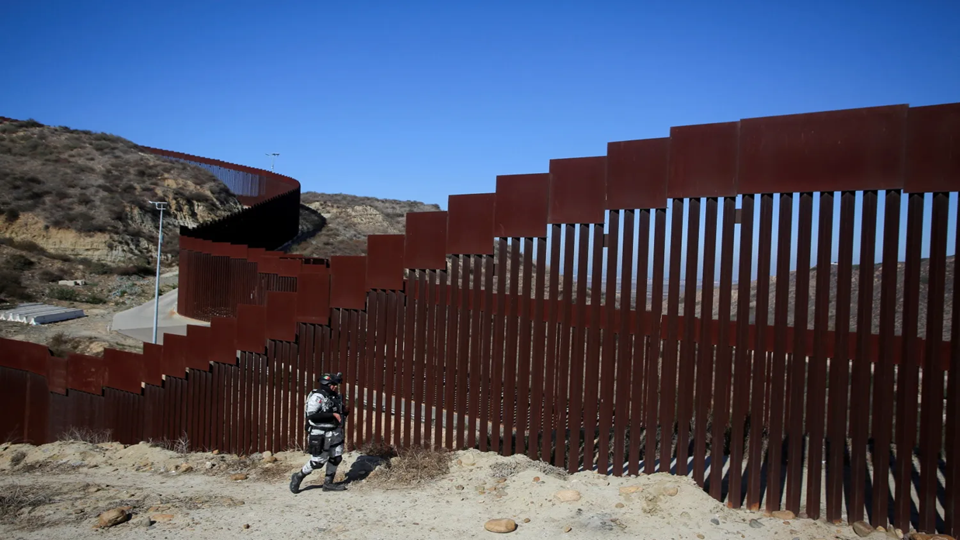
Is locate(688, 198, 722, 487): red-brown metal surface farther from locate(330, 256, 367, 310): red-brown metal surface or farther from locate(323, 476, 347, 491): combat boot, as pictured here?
locate(330, 256, 367, 310): red-brown metal surface

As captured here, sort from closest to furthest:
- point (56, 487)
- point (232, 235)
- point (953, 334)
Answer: point (953, 334) < point (56, 487) < point (232, 235)

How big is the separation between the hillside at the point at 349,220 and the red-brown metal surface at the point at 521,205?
3192 cm

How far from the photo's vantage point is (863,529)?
5371 millimetres

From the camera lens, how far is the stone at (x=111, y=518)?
6.42 m

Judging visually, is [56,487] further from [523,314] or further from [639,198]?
[639,198]

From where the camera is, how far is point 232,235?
27531 millimetres

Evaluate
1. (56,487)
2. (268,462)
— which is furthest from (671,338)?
(56,487)

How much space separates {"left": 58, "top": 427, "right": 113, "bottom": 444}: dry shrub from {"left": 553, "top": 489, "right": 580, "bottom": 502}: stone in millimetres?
8969

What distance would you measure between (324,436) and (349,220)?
2204 inches

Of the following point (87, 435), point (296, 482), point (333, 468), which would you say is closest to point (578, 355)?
point (333, 468)

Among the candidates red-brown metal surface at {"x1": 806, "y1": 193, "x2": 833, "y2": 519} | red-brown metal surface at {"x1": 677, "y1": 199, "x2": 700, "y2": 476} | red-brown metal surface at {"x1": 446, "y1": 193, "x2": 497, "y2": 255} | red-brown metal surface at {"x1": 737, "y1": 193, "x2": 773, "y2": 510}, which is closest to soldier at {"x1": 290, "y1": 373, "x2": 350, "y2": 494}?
red-brown metal surface at {"x1": 446, "y1": 193, "x2": 497, "y2": 255}

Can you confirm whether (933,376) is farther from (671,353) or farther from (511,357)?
(511,357)

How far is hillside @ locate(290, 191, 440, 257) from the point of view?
142 feet

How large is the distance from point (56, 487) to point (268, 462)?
2.41 metres
